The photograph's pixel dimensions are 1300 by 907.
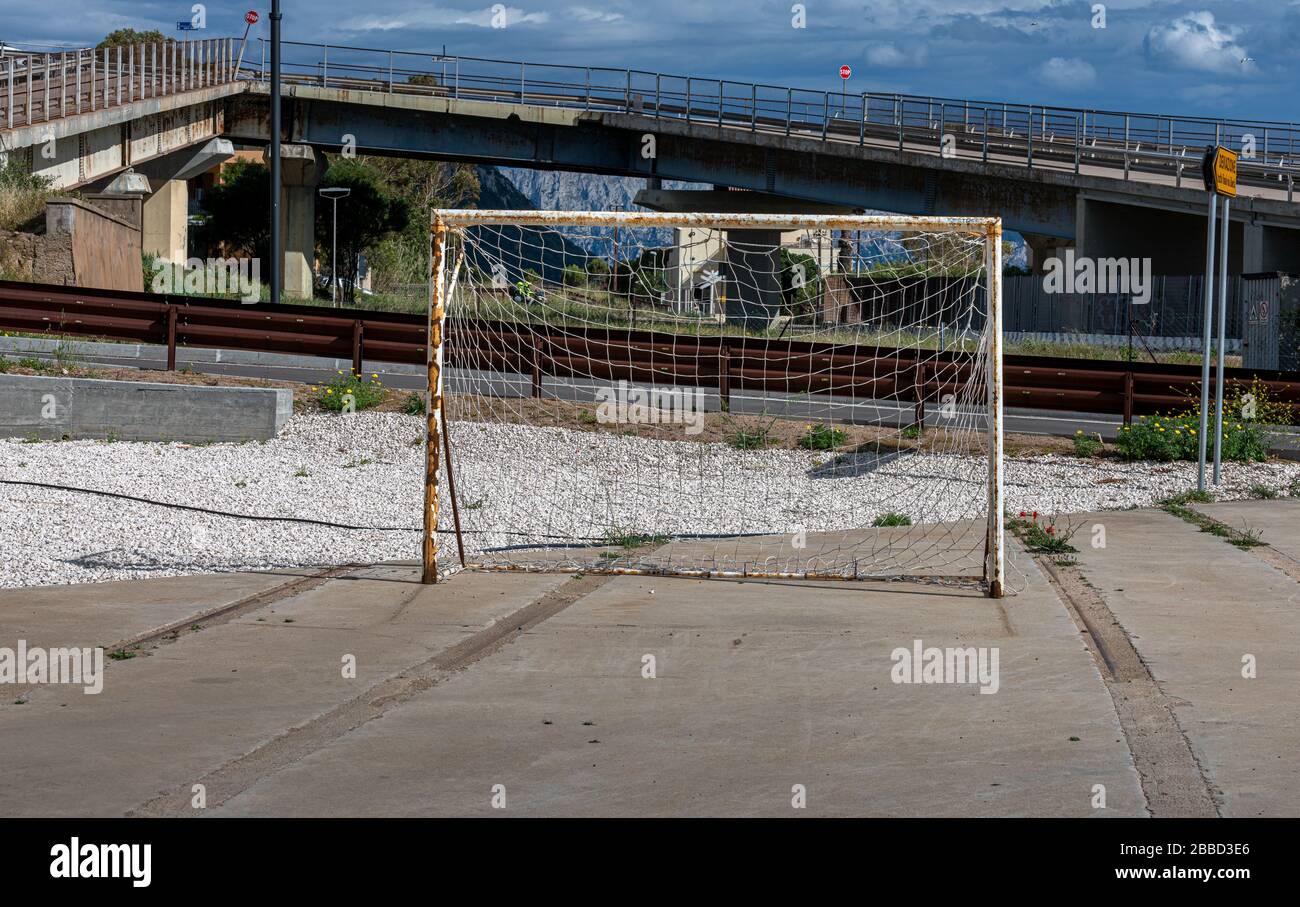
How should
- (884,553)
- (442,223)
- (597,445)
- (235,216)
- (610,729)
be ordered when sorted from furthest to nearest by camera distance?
(235,216)
(597,445)
(884,553)
(442,223)
(610,729)

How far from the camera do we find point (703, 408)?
20.1 m

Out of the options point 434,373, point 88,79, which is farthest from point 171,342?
point 88,79

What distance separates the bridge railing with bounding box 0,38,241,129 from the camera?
118 ft

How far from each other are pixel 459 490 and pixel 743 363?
631 centimetres

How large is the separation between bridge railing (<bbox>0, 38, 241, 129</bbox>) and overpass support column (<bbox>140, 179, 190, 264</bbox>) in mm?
5737

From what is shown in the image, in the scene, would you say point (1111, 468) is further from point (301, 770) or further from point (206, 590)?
point (301, 770)

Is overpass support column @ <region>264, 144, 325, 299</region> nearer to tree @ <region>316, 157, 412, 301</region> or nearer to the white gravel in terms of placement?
tree @ <region>316, 157, 412, 301</region>

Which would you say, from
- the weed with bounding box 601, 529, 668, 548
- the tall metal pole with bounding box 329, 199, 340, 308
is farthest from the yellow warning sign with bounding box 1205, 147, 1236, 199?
the tall metal pole with bounding box 329, 199, 340, 308

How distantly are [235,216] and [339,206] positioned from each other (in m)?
4.94

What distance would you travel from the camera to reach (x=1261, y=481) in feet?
54.0

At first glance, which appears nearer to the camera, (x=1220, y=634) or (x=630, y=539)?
(x=1220, y=634)

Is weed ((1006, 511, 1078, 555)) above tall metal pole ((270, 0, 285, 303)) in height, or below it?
below

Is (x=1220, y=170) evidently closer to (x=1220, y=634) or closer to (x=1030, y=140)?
(x=1220, y=634)

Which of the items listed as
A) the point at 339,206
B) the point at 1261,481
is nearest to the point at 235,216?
the point at 339,206
